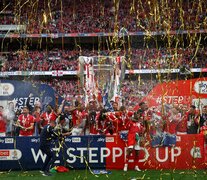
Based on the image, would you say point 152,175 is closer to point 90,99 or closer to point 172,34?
point 90,99

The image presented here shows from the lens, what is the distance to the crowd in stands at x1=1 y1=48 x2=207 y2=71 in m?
25.6

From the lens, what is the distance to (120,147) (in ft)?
39.1

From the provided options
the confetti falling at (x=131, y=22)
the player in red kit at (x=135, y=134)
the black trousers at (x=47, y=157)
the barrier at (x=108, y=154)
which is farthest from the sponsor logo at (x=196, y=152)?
the confetti falling at (x=131, y=22)

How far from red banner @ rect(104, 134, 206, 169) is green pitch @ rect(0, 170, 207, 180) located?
364 millimetres

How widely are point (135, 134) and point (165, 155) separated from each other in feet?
3.06

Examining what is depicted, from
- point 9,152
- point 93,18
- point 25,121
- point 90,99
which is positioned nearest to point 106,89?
point 90,99

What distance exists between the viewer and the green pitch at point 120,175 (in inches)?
415

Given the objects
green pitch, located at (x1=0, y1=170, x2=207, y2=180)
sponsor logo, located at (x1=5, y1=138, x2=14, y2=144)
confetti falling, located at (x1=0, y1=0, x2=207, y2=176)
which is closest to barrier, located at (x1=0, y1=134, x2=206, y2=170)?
sponsor logo, located at (x1=5, y1=138, x2=14, y2=144)

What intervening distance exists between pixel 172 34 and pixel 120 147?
15299 mm

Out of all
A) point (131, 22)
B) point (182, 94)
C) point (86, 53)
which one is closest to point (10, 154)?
point (182, 94)

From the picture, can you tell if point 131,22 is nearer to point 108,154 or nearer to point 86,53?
point 86,53

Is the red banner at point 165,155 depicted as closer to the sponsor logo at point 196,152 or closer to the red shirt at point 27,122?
the sponsor logo at point 196,152

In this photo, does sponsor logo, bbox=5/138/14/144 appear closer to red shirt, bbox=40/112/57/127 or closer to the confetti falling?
red shirt, bbox=40/112/57/127

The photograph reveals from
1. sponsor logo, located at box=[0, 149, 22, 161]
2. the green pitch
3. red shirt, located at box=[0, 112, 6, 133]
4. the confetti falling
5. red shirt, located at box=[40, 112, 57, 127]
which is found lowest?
the green pitch
